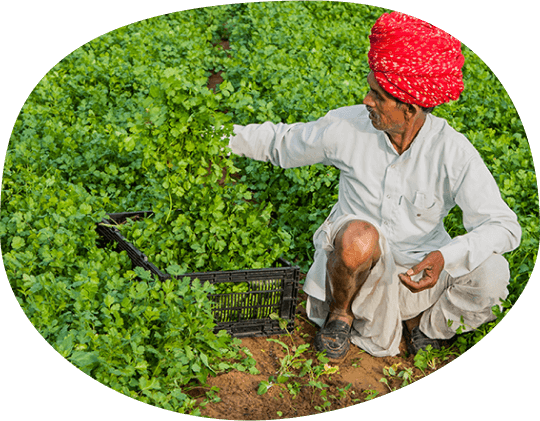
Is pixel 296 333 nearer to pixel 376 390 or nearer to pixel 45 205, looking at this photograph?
pixel 376 390

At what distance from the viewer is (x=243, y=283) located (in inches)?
124

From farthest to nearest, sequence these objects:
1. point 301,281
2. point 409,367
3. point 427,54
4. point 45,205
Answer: point 301,281 < point 45,205 < point 409,367 < point 427,54

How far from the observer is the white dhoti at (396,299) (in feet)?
10.00

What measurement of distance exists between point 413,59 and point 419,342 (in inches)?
54.6

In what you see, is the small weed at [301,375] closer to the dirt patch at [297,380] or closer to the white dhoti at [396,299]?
the dirt patch at [297,380]

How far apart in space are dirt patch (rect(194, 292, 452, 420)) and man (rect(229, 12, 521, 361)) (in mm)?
78

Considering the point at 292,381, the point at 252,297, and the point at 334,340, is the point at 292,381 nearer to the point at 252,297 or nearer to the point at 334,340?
the point at 334,340

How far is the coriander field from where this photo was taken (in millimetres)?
2705

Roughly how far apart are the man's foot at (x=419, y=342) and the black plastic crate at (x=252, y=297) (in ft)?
1.99

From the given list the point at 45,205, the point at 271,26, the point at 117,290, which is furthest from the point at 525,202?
the point at 271,26

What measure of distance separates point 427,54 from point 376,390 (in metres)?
1.51

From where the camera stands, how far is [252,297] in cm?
315

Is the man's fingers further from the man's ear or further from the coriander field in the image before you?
the man's ear

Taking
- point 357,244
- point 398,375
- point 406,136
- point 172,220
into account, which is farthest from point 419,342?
point 172,220
